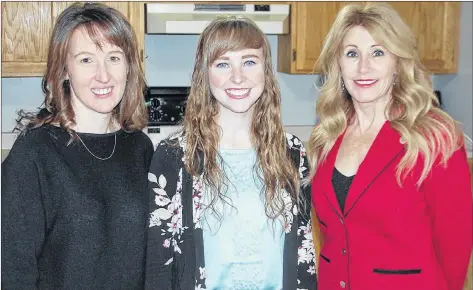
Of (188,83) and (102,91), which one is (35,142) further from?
(188,83)

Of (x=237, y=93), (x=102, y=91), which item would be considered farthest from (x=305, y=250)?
(x=102, y=91)

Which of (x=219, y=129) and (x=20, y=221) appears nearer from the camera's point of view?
(x=20, y=221)

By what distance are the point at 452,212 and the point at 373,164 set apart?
256 mm

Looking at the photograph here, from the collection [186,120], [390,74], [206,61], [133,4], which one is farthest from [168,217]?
[133,4]

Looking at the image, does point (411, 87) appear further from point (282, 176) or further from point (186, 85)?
point (186, 85)

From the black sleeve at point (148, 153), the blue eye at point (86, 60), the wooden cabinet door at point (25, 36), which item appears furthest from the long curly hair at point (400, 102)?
the wooden cabinet door at point (25, 36)

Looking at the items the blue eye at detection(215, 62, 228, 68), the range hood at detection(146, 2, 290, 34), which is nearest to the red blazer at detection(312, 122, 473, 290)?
the blue eye at detection(215, 62, 228, 68)

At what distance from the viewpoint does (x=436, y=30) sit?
13.3 ft

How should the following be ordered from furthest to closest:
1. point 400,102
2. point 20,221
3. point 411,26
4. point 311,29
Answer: point 411,26, point 311,29, point 400,102, point 20,221

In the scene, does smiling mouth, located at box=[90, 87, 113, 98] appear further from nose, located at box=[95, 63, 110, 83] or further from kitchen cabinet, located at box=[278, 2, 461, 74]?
kitchen cabinet, located at box=[278, 2, 461, 74]

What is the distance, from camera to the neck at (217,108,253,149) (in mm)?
1893

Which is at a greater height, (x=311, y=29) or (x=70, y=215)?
(x=311, y=29)

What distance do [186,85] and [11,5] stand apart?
3.63 feet

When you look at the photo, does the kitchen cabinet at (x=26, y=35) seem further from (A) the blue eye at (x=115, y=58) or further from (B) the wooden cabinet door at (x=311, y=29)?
(A) the blue eye at (x=115, y=58)
